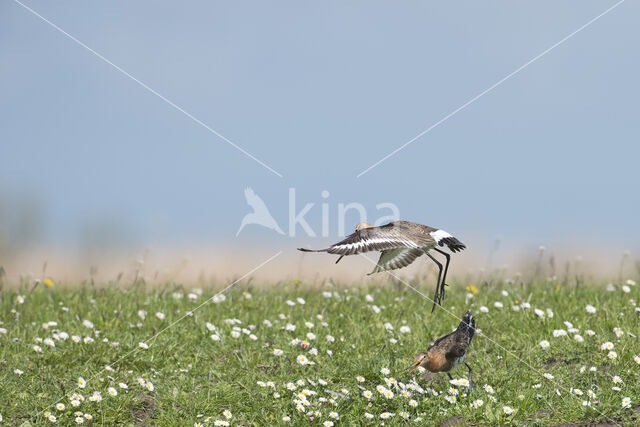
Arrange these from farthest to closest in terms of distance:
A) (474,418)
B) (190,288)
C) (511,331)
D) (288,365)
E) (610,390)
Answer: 1. (190,288)
2. (511,331)
3. (288,365)
4. (610,390)
5. (474,418)

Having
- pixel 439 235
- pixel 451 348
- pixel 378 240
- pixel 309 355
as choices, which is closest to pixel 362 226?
pixel 378 240

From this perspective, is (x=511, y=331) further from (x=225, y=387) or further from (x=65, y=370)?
(x=65, y=370)

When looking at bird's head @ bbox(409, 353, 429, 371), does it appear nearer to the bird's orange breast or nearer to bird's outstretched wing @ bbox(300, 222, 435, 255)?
the bird's orange breast

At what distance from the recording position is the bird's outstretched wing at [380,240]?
4297mm

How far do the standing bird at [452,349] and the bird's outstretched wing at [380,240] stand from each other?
6.66 ft

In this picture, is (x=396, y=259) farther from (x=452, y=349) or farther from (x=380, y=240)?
(x=452, y=349)

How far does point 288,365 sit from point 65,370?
2.47m

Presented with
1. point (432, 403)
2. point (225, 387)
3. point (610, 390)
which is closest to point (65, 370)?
point (225, 387)

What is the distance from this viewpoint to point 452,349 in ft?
20.6

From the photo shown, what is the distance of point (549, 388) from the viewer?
6805mm

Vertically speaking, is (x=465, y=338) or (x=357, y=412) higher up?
(x=465, y=338)

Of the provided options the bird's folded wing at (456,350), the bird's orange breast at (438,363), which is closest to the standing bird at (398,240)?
the bird's folded wing at (456,350)

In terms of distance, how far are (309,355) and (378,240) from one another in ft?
12.0

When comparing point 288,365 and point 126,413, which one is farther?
point 288,365
